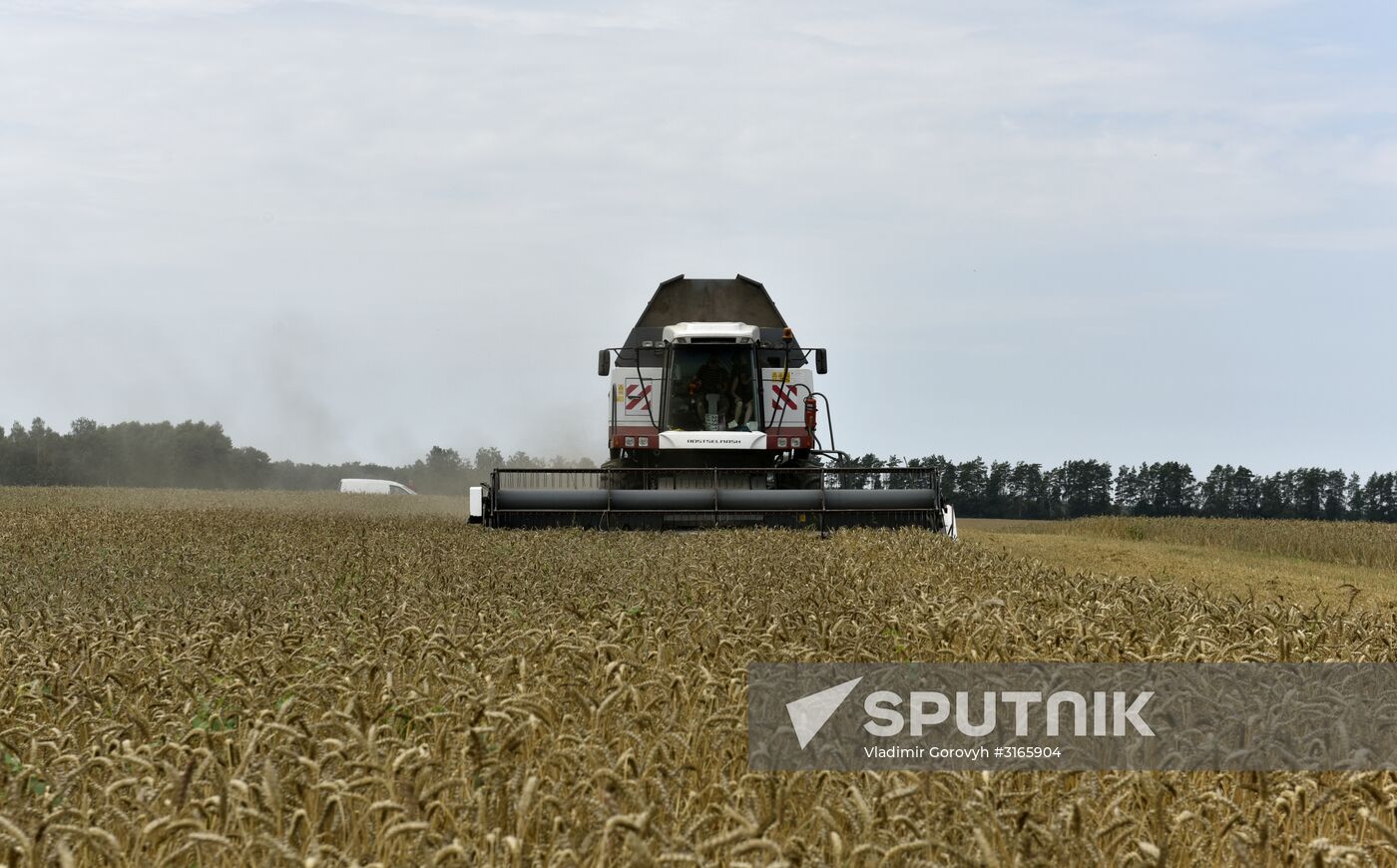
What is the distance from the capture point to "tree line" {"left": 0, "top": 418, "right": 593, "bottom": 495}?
268 feet

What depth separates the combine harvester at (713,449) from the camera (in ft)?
59.2

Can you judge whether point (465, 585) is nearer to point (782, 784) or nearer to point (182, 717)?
point (182, 717)

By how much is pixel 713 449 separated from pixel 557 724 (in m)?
15.2

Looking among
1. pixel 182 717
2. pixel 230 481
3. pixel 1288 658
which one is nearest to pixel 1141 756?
pixel 1288 658

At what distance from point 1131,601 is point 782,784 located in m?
5.13

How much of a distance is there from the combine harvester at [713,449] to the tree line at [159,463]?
58.6 m

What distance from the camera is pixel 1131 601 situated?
26.3 feet

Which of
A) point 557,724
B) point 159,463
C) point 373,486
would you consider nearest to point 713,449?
point 557,724

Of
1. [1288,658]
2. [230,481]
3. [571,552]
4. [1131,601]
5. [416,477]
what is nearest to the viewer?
[1288,658]

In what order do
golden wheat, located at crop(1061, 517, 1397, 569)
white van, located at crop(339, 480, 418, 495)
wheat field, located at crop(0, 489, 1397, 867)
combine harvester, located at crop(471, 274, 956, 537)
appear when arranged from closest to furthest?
wheat field, located at crop(0, 489, 1397, 867)
combine harvester, located at crop(471, 274, 956, 537)
golden wheat, located at crop(1061, 517, 1397, 569)
white van, located at crop(339, 480, 418, 495)

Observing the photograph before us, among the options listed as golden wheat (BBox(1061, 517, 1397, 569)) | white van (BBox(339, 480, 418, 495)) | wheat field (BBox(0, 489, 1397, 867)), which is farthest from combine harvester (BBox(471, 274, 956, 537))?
white van (BBox(339, 480, 418, 495))

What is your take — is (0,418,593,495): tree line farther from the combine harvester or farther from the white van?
the combine harvester

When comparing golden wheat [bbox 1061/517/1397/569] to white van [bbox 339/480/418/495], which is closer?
golden wheat [bbox 1061/517/1397/569]

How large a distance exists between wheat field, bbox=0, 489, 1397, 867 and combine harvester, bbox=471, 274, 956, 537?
296 inches
